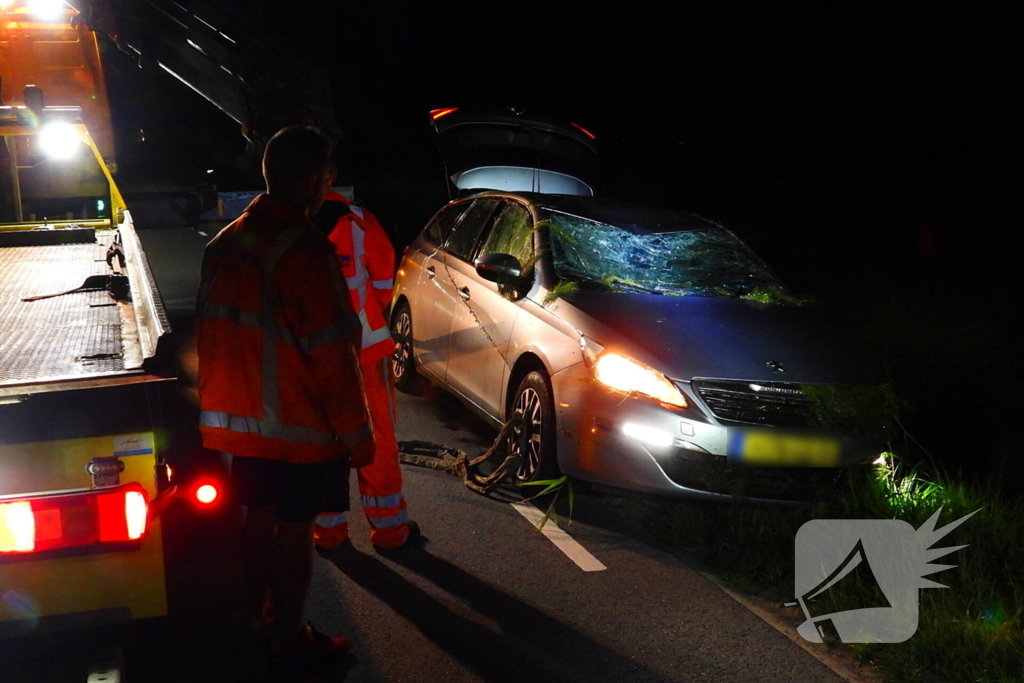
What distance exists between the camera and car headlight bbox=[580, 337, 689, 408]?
4715mm

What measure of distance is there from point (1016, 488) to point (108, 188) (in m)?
6.52

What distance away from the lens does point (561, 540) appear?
15.9 feet

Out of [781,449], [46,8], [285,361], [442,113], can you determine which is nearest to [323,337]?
[285,361]

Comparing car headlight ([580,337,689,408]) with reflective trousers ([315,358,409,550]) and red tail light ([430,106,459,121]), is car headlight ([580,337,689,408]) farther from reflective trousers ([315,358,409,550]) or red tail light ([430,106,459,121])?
red tail light ([430,106,459,121])

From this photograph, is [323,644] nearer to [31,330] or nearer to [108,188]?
[31,330]

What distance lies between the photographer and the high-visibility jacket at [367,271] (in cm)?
433

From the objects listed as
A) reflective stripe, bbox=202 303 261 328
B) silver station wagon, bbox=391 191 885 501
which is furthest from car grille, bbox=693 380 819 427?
reflective stripe, bbox=202 303 261 328

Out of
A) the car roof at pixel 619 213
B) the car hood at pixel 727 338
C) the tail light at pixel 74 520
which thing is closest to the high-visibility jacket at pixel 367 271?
the car hood at pixel 727 338

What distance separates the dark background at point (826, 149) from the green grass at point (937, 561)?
81cm

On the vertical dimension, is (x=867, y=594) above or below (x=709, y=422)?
below

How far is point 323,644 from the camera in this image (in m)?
3.48

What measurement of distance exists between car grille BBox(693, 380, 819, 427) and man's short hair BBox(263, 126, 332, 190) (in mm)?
2225

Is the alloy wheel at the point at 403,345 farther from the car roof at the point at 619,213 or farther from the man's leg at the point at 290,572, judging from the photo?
the man's leg at the point at 290,572

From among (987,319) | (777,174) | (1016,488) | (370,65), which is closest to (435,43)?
(370,65)
